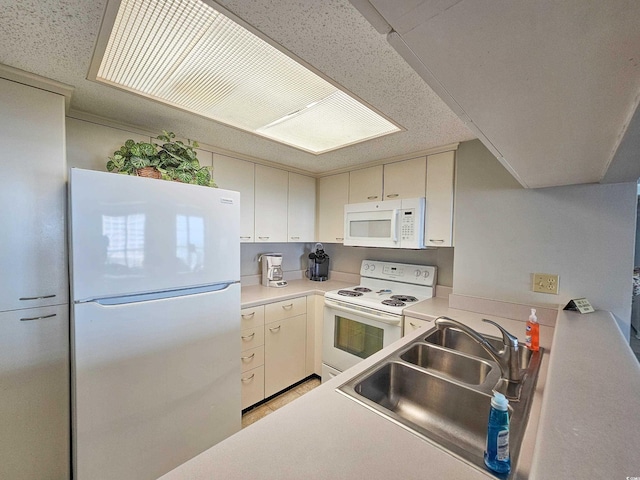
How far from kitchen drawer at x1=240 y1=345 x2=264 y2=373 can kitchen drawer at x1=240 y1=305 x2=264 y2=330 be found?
0.20 metres

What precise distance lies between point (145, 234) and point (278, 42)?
1.06 meters

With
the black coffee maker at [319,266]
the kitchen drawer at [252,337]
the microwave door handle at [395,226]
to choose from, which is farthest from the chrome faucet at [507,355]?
the black coffee maker at [319,266]

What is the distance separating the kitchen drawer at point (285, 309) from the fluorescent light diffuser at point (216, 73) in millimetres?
1357

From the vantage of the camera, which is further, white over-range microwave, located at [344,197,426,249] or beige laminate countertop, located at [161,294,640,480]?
white over-range microwave, located at [344,197,426,249]

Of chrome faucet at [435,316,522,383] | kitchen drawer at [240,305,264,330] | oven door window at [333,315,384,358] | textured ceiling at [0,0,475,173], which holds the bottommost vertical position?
oven door window at [333,315,384,358]

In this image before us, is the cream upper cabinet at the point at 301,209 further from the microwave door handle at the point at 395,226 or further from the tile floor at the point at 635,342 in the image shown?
the tile floor at the point at 635,342

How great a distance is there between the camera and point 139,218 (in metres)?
1.30

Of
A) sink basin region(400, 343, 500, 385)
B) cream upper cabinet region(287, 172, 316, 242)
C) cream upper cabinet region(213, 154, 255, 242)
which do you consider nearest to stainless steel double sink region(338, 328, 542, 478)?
sink basin region(400, 343, 500, 385)

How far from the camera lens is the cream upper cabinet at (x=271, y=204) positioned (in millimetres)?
2387

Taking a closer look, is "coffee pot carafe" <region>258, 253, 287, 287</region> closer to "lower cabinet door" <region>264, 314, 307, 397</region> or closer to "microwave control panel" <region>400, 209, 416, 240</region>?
"lower cabinet door" <region>264, 314, 307, 397</region>

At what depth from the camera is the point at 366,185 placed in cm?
246

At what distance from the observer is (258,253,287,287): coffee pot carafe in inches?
103

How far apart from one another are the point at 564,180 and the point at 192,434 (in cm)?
246

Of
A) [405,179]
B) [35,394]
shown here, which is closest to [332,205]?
[405,179]
